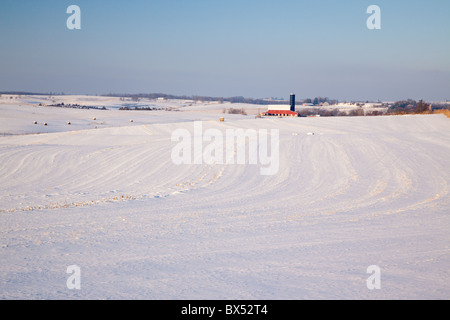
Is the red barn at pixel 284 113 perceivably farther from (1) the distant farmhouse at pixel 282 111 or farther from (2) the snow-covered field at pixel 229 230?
(2) the snow-covered field at pixel 229 230

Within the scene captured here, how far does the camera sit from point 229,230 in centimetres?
868

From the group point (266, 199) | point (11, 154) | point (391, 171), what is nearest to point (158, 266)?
point (266, 199)

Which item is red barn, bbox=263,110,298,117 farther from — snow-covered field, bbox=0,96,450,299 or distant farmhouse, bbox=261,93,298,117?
snow-covered field, bbox=0,96,450,299

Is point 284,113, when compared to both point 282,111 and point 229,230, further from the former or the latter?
point 229,230

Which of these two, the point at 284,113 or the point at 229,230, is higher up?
the point at 284,113

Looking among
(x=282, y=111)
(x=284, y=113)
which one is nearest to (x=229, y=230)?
(x=284, y=113)

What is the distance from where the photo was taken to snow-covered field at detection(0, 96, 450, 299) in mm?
5656

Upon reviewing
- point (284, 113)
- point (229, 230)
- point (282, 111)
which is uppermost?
point (282, 111)

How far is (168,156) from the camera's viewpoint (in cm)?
2231

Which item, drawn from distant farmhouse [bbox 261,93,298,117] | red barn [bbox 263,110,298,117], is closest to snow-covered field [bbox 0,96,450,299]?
red barn [bbox 263,110,298,117]

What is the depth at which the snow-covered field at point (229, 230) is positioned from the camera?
5.66m
